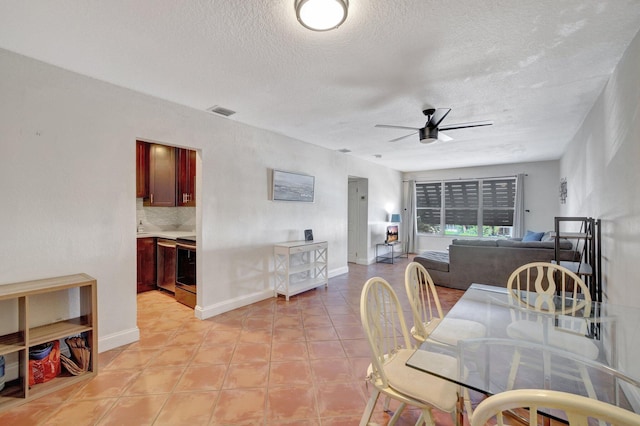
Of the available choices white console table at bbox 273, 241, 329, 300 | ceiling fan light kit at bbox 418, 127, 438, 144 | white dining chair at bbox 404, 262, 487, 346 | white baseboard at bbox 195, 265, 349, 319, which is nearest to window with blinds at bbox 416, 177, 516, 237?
white console table at bbox 273, 241, 329, 300

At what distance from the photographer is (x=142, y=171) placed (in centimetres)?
442

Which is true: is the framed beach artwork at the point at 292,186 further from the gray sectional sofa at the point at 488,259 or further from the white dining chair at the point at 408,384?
the white dining chair at the point at 408,384

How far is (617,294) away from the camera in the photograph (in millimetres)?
2154

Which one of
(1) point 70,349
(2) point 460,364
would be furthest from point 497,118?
(1) point 70,349

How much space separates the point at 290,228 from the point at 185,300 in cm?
172

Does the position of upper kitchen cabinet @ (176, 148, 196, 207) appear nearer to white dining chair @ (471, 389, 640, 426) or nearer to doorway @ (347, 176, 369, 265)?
doorway @ (347, 176, 369, 265)

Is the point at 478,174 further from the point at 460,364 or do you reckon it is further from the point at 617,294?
the point at 460,364

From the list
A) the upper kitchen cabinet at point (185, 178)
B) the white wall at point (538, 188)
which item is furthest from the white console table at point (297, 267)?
the white wall at point (538, 188)

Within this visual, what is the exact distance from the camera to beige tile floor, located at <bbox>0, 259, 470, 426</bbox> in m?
1.72

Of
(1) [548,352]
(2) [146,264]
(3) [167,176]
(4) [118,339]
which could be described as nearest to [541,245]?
(1) [548,352]

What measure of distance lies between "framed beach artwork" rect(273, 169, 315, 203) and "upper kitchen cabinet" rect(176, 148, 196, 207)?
4.67 ft

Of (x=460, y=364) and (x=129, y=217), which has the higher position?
(x=129, y=217)

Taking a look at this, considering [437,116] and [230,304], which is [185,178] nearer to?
[230,304]

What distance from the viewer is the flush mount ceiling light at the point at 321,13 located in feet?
4.72
